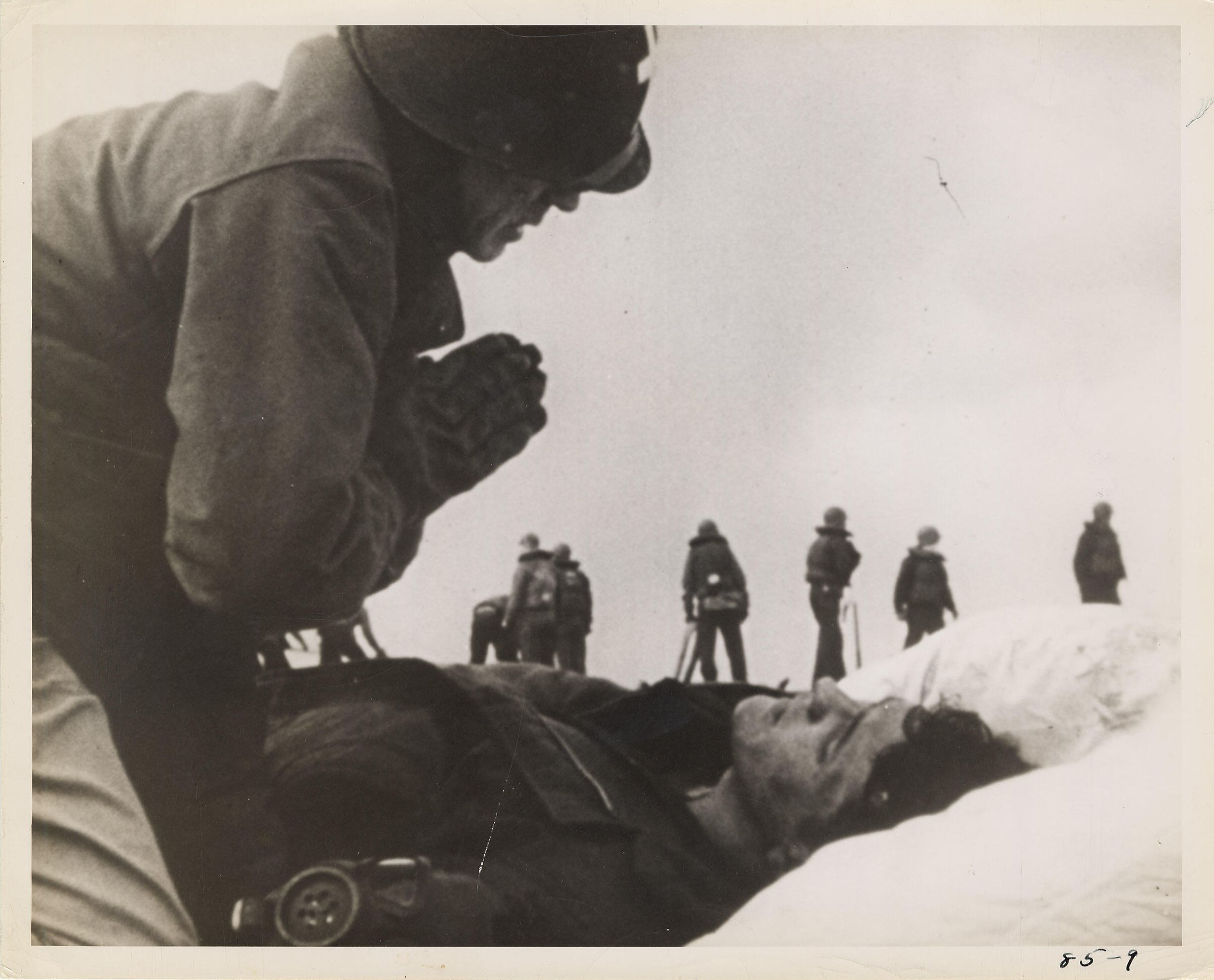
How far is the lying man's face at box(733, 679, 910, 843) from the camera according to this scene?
527 cm

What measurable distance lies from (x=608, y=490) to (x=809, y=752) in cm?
116

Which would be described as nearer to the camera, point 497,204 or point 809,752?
point 809,752

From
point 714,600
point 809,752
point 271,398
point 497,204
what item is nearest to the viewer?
point 271,398

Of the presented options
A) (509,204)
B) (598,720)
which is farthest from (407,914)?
(509,204)

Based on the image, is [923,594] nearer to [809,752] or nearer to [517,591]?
[809,752]

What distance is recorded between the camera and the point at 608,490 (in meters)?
5.59

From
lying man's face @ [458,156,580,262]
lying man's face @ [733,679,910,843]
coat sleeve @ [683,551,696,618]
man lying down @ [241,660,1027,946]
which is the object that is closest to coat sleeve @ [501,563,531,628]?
man lying down @ [241,660,1027,946]

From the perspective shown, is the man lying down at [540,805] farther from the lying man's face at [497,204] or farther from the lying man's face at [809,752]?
the lying man's face at [497,204]

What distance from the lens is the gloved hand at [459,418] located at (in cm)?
545

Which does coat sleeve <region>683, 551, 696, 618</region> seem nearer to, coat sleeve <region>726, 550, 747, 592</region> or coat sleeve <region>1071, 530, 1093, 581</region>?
coat sleeve <region>726, 550, 747, 592</region>

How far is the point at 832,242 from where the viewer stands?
5.72 m

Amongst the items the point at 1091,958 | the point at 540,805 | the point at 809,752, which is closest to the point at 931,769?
the point at 809,752

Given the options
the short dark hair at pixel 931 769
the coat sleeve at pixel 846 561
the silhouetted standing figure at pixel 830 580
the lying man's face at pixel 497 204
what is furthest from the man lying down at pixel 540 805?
the lying man's face at pixel 497 204

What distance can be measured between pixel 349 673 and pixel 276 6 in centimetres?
239
